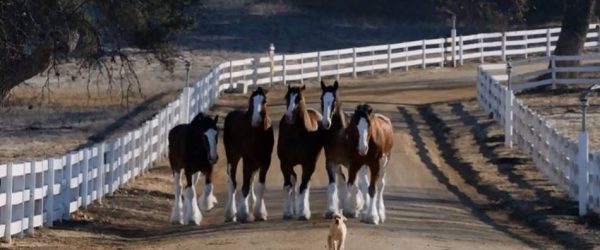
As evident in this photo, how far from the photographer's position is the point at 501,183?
91.0ft

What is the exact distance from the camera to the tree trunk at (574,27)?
48719 mm

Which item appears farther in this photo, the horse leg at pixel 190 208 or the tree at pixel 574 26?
the tree at pixel 574 26

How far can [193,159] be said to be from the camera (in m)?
22.2

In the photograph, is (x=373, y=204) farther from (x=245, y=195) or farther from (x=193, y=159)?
(x=193, y=159)

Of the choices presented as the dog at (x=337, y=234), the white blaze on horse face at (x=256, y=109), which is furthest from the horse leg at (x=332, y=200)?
the dog at (x=337, y=234)

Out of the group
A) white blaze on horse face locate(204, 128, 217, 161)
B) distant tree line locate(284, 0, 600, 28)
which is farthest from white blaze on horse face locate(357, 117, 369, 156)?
distant tree line locate(284, 0, 600, 28)

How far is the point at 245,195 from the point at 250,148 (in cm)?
74

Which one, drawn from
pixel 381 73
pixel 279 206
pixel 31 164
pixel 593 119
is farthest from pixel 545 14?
pixel 31 164

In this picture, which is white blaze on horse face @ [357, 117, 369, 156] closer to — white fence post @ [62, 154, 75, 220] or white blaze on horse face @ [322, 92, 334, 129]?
white blaze on horse face @ [322, 92, 334, 129]

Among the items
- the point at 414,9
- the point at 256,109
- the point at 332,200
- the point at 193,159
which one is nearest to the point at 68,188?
the point at 193,159

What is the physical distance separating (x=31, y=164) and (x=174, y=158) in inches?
134

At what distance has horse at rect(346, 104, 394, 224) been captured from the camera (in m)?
20.7

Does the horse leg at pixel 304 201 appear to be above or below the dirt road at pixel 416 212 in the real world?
above

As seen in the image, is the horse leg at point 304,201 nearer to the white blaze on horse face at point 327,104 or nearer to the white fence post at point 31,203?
the white blaze on horse face at point 327,104
